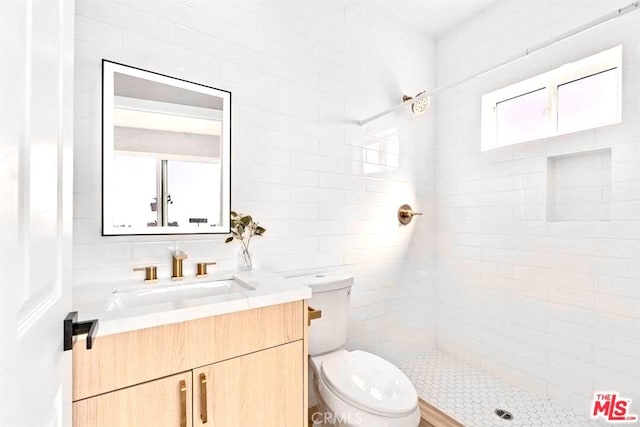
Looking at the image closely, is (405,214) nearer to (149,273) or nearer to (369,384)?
(369,384)

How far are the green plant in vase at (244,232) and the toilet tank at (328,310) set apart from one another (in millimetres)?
321

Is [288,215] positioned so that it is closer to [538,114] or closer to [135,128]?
[135,128]

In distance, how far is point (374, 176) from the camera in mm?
2223

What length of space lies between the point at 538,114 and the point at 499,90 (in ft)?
1.00

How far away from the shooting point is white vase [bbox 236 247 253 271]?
165cm

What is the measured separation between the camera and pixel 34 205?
44 centimetres

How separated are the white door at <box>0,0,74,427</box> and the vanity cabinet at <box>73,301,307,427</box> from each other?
23 centimetres

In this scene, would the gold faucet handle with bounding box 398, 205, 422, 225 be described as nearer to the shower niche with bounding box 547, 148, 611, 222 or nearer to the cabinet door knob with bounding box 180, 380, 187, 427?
the shower niche with bounding box 547, 148, 611, 222

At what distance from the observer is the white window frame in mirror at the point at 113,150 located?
131cm

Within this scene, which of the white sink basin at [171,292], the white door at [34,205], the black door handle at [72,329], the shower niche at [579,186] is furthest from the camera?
the shower niche at [579,186]

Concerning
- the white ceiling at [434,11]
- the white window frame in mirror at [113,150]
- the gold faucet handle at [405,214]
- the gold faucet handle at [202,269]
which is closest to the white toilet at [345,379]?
the gold faucet handle at [202,269]

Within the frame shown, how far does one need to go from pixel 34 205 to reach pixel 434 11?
2.65 metres

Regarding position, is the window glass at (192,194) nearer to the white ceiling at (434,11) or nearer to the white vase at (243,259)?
the white vase at (243,259)

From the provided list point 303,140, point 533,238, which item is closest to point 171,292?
point 303,140
